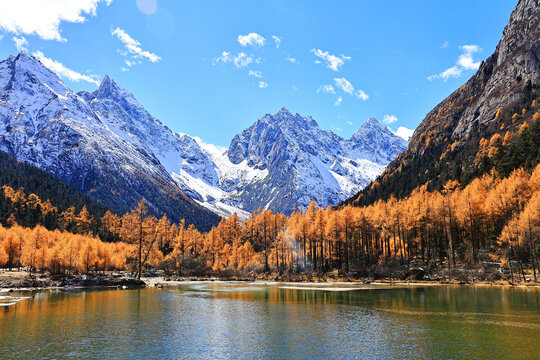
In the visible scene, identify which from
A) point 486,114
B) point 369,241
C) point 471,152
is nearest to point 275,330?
point 369,241

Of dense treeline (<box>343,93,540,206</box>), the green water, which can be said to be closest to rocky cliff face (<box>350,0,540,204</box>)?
dense treeline (<box>343,93,540,206</box>)

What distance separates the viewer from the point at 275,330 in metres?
31.0

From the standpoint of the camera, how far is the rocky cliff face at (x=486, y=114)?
141875 mm

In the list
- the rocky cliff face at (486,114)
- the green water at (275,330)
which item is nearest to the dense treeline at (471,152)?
the rocky cliff face at (486,114)

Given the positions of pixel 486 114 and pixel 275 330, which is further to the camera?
pixel 486 114

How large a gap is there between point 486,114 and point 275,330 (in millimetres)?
166916

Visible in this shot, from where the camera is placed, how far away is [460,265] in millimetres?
81438

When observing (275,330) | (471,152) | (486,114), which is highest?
(486,114)

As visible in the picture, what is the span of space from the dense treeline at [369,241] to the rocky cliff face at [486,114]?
111ft

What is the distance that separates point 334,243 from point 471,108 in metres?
128

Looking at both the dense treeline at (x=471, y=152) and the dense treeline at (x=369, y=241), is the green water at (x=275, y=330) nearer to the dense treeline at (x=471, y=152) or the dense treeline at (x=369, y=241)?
the dense treeline at (x=369, y=241)

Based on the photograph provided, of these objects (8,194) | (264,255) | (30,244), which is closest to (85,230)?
(8,194)

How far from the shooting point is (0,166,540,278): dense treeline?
79562 mm

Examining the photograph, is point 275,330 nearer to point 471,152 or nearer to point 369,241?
point 369,241
